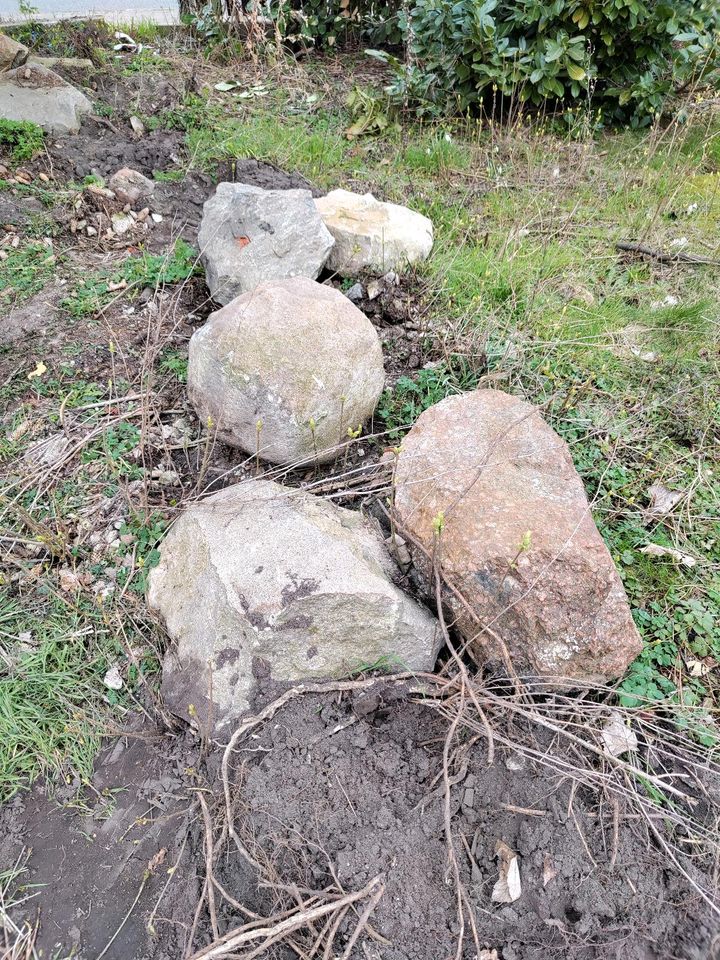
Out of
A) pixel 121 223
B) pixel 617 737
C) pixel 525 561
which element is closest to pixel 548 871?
pixel 617 737

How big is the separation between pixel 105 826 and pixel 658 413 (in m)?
2.68

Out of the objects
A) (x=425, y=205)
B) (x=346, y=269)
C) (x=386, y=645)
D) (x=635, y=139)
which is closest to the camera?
(x=386, y=645)

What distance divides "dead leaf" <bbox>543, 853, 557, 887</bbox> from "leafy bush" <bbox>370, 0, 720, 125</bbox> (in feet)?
14.3

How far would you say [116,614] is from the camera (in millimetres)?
2275

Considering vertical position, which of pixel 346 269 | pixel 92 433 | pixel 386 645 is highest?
pixel 346 269

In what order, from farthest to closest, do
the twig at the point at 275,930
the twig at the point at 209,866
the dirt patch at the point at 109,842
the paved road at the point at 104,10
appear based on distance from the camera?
the paved road at the point at 104,10 → the dirt patch at the point at 109,842 → the twig at the point at 209,866 → the twig at the point at 275,930

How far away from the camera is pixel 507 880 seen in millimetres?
1707

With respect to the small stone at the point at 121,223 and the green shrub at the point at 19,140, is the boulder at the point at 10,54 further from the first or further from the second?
the small stone at the point at 121,223

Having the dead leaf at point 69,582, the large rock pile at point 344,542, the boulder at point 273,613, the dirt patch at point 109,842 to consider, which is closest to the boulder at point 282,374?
the large rock pile at point 344,542

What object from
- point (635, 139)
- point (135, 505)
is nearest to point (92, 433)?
point (135, 505)

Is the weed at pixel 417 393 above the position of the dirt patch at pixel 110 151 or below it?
below

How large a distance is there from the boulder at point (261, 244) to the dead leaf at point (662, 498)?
6.18 feet

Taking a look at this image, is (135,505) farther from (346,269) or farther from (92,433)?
(346,269)

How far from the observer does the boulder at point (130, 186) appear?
3.69 meters
